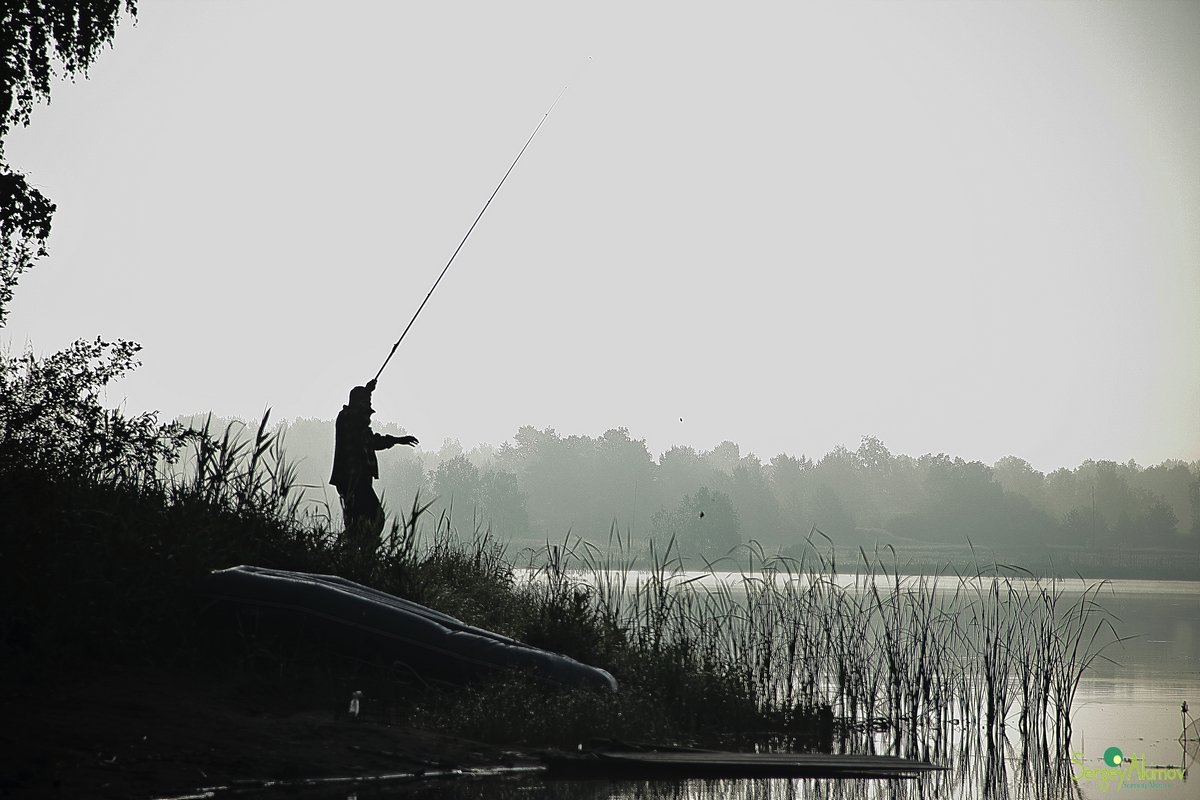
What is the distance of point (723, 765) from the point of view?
7.20 metres

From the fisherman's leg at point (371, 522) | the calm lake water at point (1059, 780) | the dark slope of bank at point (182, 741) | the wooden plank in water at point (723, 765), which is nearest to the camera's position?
the dark slope of bank at point (182, 741)

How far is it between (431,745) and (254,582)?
1.99 meters

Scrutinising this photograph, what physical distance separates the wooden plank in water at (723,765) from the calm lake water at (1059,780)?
0.12 m

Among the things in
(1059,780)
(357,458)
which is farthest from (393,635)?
(1059,780)

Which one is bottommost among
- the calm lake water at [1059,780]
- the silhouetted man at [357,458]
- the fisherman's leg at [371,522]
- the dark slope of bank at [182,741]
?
the calm lake water at [1059,780]

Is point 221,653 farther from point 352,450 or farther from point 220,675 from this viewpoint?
point 352,450

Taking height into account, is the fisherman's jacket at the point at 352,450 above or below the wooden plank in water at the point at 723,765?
above

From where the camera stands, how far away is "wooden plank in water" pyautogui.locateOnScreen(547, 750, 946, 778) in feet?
22.9

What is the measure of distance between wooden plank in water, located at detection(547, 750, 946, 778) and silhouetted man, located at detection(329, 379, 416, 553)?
500 cm

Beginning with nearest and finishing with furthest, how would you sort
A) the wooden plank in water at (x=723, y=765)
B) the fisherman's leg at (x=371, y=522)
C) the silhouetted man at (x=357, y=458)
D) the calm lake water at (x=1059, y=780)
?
the calm lake water at (x=1059, y=780) → the wooden plank in water at (x=723, y=765) → the fisherman's leg at (x=371, y=522) → the silhouetted man at (x=357, y=458)

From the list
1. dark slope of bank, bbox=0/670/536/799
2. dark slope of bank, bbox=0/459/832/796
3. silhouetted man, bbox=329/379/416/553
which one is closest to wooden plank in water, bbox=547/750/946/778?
dark slope of bank, bbox=0/670/536/799

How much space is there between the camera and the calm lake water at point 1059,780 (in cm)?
636

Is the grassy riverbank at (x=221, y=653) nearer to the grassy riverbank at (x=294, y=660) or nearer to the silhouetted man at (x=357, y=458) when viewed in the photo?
the grassy riverbank at (x=294, y=660)

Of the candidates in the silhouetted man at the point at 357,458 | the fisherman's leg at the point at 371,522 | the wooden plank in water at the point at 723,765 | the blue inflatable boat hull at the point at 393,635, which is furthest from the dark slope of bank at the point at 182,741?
the silhouetted man at the point at 357,458
